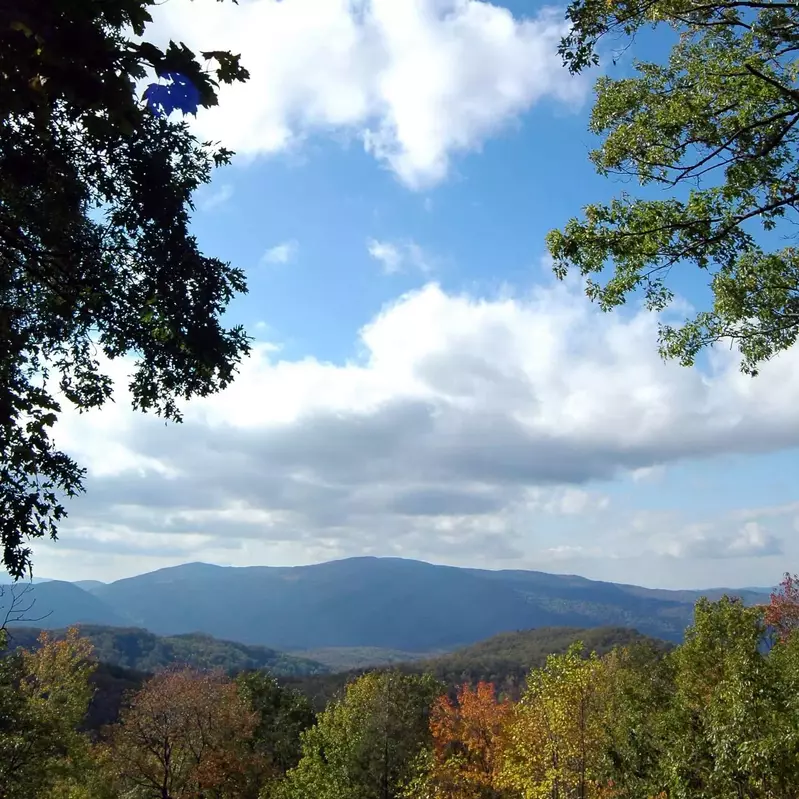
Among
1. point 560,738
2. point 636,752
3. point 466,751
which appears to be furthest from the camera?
point 466,751

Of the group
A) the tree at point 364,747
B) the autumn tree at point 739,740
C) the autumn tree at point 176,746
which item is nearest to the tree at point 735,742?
the autumn tree at point 739,740

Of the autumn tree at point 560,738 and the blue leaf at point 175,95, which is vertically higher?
the blue leaf at point 175,95

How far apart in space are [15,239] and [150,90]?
4737 mm

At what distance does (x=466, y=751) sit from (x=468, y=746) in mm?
2405

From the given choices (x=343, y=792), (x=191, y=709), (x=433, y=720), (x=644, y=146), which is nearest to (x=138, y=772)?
(x=191, y=709)

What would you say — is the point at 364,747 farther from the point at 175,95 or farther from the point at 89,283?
the point at 175,95

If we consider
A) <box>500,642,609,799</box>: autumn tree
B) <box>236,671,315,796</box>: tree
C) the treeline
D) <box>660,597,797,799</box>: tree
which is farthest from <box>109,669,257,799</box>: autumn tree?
<box>660,597,797,799</box>: tree

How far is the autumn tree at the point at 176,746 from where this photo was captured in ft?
106

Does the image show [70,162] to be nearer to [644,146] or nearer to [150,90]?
[150,90]

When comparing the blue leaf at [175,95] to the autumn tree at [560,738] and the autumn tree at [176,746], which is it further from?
the autumn tree at [176,746]

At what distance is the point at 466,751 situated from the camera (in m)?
37.2

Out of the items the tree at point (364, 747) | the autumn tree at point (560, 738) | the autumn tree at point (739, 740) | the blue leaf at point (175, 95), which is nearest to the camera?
the blue leaf at point (175, 95)

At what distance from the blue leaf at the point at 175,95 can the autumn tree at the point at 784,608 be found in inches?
1827

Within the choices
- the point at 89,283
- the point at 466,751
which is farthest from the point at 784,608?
the point at 89,283
